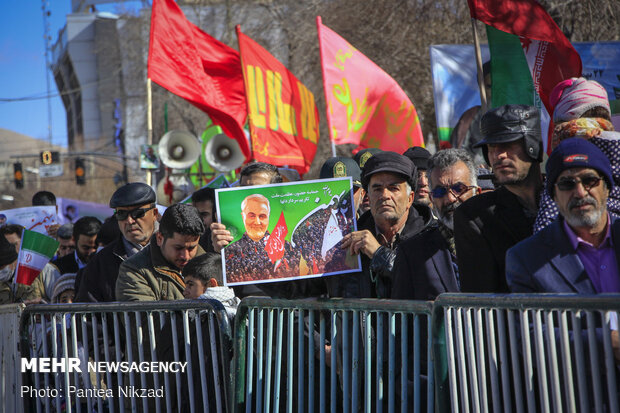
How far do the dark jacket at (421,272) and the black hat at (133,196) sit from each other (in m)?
2.36

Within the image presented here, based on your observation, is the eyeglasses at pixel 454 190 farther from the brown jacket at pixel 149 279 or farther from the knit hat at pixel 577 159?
the brown jacket at pixel 149 279

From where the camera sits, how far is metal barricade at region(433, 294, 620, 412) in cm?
280

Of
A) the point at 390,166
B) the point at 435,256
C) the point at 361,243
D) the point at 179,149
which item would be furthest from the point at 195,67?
the point at 179,149

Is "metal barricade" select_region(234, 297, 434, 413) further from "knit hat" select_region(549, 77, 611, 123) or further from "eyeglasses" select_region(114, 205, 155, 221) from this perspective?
"eyeglasses" select_region(114, 205, 155, 221)

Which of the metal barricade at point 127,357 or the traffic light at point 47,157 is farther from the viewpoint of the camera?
the traffic light at point 47,157

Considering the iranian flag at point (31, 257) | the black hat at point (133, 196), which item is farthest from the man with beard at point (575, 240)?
the iranian flag at point (31, 257)

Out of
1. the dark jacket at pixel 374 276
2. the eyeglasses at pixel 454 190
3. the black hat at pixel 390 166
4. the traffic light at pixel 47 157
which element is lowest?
the dark jacket at pixel 374 276

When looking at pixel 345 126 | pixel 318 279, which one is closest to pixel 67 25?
pixel 345 126

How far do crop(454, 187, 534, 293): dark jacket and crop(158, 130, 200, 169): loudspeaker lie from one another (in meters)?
19.6

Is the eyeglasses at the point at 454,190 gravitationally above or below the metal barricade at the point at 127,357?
above

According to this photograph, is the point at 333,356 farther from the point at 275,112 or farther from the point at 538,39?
the point at 275,112

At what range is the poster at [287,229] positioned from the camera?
4152mm

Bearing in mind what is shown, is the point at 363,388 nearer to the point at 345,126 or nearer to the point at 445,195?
the point at 445,195

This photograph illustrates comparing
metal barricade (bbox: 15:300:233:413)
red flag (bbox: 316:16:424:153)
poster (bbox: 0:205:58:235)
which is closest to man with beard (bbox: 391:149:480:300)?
metal barricade (bbox: 15:300:233:413)
